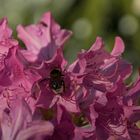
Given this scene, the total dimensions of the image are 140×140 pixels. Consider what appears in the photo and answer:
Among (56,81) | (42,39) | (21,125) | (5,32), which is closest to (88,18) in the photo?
(42,39)

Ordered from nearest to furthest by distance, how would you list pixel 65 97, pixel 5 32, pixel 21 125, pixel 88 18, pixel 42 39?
pixel 21 125 < pixel 65 97 < pixel 5 32 < pixel 42 39 < pixel 88 18

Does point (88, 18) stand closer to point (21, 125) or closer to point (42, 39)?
point (42, 39)

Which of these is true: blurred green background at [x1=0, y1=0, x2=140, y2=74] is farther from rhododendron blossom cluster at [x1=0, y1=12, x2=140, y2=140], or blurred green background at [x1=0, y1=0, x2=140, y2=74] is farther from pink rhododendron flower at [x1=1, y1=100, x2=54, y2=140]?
pink rhododendron flower at [x1=1, y1=100, x2=54, y2=140]

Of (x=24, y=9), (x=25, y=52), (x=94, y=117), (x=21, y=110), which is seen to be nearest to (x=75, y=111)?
(x=94, y=117)

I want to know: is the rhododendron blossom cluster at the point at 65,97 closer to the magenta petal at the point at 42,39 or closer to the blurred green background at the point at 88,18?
the magenta petal at the point at 42,39

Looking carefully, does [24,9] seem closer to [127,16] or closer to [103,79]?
[127,16]

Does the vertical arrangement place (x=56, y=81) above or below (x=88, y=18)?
above

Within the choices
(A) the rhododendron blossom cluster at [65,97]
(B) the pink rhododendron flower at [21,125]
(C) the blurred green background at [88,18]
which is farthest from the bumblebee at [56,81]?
(C) the blurred green background at [88,18]

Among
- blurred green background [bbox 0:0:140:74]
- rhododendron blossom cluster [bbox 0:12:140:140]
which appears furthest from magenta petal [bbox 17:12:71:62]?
blurred green background [bbox 0:0:140:74]

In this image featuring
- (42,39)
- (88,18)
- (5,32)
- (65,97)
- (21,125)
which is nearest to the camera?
(21,125)
